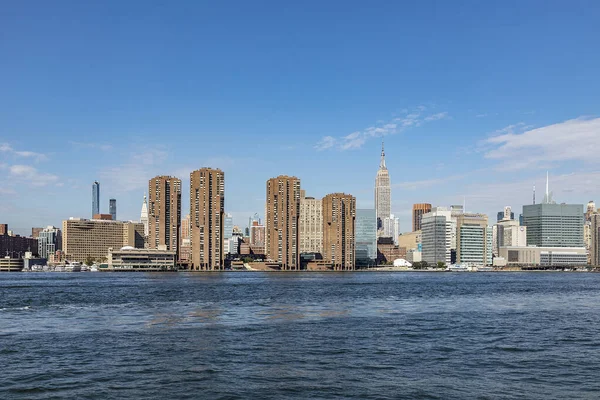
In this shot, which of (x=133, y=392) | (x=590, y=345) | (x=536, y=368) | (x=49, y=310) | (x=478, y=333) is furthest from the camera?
(x=49, y=310)

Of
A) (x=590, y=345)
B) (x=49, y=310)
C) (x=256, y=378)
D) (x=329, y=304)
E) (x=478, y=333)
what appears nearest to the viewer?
(x=256, y=378)

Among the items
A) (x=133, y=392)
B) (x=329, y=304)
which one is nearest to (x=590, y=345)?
(x=133, y=392)

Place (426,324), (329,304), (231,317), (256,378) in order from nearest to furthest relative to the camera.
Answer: (256,378), (426,324), (231,317), (329,304)

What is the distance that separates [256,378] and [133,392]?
711 cm

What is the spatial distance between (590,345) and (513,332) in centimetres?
818

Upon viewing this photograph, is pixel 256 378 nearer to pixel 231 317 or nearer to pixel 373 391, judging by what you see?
pixel 373 391

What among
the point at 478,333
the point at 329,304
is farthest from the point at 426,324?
the point at 329,304

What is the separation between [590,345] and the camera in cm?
4906

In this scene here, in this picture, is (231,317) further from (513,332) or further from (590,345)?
(590,345)

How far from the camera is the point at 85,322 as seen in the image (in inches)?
2514

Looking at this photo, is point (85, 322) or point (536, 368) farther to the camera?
point (85, 322)

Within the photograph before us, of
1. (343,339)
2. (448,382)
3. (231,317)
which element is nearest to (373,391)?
(448,382)

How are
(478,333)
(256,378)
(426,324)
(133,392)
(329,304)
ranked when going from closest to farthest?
(133,392) → (256,378) → (478,333) → (426,324) → (329,304)

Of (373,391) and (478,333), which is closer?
(373,391)
